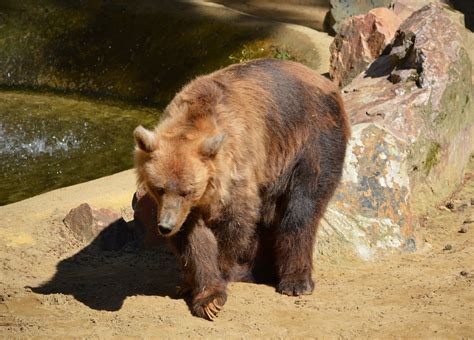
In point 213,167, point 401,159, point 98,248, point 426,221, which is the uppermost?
point 213,167

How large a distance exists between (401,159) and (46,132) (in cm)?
686

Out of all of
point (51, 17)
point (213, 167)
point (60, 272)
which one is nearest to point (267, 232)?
point (213, 167)

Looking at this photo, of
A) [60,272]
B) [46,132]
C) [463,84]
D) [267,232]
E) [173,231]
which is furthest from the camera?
[46,132]

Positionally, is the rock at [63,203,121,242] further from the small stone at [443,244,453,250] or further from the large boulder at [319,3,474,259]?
the small stone at [443,244,453,250]

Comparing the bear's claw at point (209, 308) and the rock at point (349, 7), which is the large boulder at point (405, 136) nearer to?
the bear's claw at point (209, 308)

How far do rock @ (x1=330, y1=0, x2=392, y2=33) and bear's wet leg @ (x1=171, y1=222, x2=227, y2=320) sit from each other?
31.4ft

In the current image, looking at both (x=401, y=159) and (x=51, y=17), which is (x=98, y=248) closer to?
(x=401, y=159)

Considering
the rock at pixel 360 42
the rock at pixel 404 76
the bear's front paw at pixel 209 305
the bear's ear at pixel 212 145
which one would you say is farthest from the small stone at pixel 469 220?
the rock at pixel 360 42

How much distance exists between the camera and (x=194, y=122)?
6.44m

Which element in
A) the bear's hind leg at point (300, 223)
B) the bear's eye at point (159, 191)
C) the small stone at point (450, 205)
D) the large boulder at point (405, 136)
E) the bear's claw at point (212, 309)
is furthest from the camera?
the small stone at point (450, 205)

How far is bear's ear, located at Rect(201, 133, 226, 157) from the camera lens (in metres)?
6.11

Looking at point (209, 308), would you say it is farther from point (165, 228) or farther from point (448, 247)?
point (448, 247)

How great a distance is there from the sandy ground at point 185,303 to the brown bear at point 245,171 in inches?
10.3

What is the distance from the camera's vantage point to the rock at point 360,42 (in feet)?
39.2
